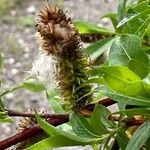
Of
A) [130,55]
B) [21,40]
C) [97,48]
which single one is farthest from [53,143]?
[21,40]

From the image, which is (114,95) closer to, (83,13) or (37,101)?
(37,101)

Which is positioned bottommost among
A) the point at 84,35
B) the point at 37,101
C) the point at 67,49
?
the point at 37,101

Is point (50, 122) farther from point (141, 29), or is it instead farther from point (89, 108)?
point (141, 29)

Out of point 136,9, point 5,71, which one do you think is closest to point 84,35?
point 136,9

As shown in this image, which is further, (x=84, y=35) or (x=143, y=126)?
(x=84, y=35)

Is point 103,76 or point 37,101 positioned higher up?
point 103,76

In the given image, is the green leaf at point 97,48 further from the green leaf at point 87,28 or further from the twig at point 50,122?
the twig at point 50,122
